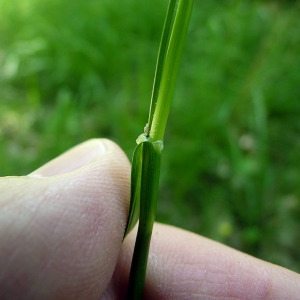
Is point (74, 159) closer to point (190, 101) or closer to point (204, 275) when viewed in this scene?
point (204, 275)

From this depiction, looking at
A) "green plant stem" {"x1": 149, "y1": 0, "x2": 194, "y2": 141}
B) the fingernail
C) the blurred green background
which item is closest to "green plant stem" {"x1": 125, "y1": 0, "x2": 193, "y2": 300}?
"green plant stem" {"x1": 149, "y1": 0, "x2": 194, "y2": 141}

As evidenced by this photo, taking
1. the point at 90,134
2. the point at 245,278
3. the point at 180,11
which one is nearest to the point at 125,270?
the point at 245,278

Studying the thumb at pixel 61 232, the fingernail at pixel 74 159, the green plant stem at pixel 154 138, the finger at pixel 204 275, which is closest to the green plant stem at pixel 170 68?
the green plant stem at pixel 154 138

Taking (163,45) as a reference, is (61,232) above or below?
below

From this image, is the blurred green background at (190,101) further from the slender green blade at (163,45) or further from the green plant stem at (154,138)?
the slender green blade at (163,45)

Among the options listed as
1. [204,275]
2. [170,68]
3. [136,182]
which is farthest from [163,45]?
[204,275]

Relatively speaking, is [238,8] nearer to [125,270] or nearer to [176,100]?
[176,100]
